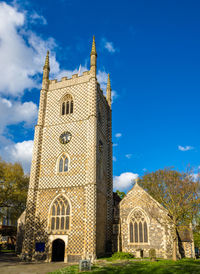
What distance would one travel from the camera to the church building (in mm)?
20328

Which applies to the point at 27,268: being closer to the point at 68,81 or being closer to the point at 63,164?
the point at 63,164

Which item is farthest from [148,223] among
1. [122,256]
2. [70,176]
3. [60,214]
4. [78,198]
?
[70,176]

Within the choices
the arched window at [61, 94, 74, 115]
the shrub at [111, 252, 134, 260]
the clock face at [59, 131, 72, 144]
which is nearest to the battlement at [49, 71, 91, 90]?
the arched window at [61, 94, 74, 115]

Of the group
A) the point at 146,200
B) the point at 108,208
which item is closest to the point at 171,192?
the point at 146,200

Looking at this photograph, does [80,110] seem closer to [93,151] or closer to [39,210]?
[93,151]

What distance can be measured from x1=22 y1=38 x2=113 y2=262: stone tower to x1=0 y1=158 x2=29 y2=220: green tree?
18.6ft

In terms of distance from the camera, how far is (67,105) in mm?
26453

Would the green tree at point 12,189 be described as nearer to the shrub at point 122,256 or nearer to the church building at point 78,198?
the church building at point 78,198

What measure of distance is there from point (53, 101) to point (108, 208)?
1368cm

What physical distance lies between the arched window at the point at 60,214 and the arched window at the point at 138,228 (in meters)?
6.29

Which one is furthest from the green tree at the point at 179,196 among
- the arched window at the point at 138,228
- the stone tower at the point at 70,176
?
the stone tower at the point at 70,176

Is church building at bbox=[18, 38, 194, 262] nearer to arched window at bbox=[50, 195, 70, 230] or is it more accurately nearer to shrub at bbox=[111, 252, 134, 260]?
arched window at bbox=[50, 195, 70, 230]

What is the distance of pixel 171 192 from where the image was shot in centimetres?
1995

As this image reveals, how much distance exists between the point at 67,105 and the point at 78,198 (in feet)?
35.4
